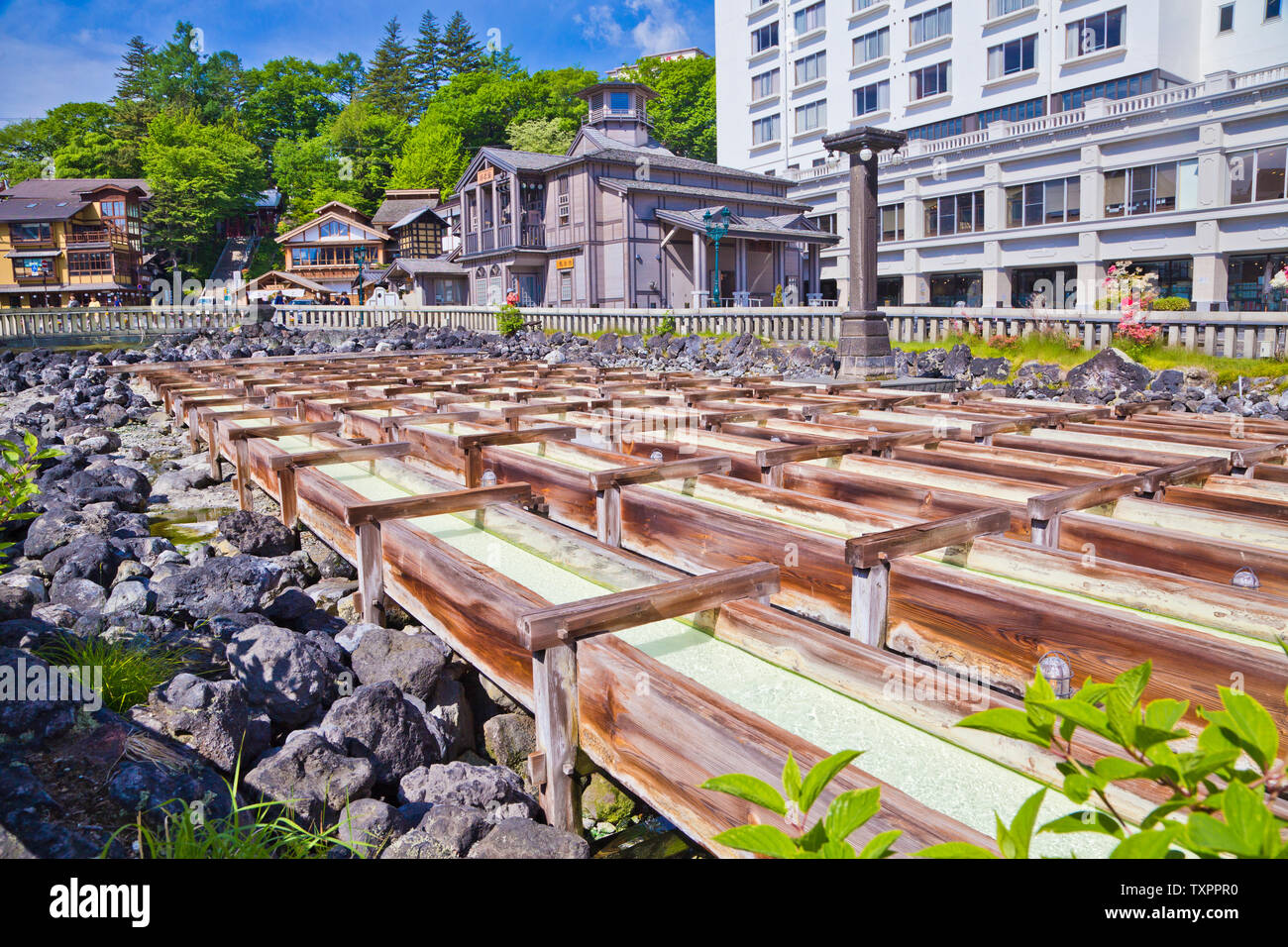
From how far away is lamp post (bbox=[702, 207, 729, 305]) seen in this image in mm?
35375

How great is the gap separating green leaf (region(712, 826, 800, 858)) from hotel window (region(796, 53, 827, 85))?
55848 mm

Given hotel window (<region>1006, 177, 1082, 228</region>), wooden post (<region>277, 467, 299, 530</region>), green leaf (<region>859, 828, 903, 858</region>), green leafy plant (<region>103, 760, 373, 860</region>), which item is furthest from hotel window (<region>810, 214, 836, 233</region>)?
green leaf (<region>859, 828, 903, 858</region>)

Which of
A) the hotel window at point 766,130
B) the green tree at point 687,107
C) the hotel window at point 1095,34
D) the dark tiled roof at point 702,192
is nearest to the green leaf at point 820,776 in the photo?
the dark tiled roof at point 702,192

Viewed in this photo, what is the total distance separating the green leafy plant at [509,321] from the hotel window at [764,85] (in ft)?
101

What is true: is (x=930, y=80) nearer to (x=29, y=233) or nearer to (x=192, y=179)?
(x=192, y=179)

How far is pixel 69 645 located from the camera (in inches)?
193

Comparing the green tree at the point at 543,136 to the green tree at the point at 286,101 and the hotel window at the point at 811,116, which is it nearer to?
the green tree at the point at 286,101

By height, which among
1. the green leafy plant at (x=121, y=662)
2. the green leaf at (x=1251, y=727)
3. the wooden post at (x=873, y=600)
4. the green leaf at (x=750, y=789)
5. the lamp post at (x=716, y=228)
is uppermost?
the lamp post at (x=716, y=228)

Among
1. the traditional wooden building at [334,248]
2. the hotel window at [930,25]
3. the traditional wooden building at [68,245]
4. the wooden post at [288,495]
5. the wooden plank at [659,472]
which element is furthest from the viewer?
the traditional wooden building at [334,248]

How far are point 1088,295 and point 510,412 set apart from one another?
32490mm

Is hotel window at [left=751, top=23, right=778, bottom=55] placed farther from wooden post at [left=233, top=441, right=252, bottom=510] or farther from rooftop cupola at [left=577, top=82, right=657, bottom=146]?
wooden post at [left=233, top=441, right=252, bottom=510]

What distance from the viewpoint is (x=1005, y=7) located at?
42.3 meters

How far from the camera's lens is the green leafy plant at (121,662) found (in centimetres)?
441

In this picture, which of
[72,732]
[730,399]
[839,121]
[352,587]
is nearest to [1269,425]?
[730,399]
